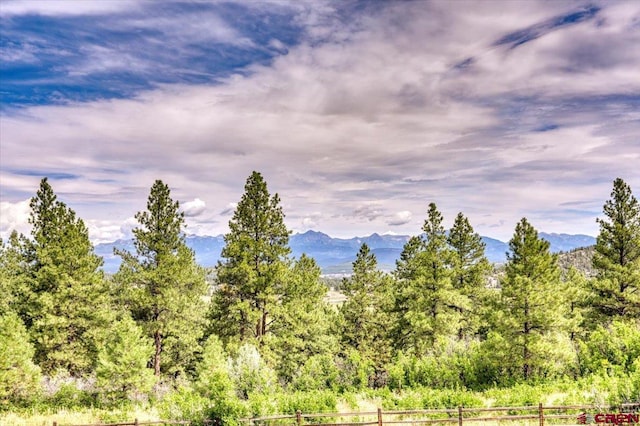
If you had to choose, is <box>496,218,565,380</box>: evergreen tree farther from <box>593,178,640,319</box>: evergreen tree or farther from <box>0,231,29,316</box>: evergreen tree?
<box>0,231,29,316</box>: evergreen tree

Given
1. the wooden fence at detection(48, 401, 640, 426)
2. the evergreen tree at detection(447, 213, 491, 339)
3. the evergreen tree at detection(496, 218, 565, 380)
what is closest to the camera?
the wooden fence at detection(48, 401, 640, 426)

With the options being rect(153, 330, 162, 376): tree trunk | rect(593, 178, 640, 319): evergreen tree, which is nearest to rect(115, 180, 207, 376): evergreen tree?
rect(153, 330, 162, 376): tree trunk

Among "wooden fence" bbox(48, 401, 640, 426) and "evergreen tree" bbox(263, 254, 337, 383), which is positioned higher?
"evergreen tree" bbox(263, 254, 337, 383)

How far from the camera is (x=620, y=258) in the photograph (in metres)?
32.8

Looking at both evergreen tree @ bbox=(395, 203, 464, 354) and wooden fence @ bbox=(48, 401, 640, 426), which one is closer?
wooden fence @ bbox=(48, 401, 640, 426)

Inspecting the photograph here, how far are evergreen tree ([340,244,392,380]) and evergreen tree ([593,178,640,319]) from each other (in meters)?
16.3

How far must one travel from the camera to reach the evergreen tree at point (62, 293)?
28.8 m

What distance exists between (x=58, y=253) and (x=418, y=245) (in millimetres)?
25819

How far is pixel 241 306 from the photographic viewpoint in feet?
95.4

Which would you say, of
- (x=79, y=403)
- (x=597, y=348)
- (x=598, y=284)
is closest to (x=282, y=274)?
(x=79, y=403)

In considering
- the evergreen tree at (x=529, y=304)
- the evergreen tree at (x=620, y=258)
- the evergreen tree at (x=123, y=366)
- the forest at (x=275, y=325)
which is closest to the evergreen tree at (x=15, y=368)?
the forest at (x=275, y=325)

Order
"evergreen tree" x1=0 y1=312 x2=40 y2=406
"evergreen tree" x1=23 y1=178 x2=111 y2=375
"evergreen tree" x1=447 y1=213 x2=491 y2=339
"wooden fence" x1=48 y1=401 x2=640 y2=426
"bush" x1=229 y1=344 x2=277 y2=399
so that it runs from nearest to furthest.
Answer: "wooden fence" x1=48 y1=401 x2=640 y2=426
"evergreen tree" x1=0 y1=312 x2=40 y2=406
"bush" x1=229 y1=344 x2=277 y2=399
"evergreen tree" x1=23 y1=178 x2=111 y2=375
"evergreen tree" x1=447 y1=213 x2=491 y2=339

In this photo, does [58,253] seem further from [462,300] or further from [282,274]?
[462,300]

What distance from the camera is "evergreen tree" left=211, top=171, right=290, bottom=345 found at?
2958cm
